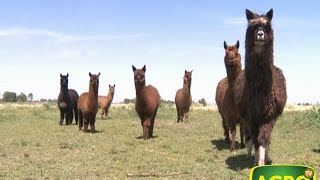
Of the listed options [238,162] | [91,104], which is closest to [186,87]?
[91,104]

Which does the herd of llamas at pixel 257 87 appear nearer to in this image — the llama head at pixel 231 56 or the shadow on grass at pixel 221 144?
the llama head at pixel 231 56

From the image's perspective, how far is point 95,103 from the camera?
16.6 m

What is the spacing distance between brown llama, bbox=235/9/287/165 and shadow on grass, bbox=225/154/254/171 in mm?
726

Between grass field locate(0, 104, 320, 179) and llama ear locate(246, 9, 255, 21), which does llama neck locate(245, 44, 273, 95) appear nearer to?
llama ear locate(246, 9, 255, 21)

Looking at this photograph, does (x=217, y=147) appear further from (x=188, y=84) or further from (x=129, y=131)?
(x=188, y=84)

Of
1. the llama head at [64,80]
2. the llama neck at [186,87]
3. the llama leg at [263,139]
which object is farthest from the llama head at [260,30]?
the llama head at [64,80]

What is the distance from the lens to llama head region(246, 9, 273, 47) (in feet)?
24.6

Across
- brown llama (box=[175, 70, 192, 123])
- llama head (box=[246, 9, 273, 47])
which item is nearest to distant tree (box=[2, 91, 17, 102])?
brown llama (box=[175, 70, 192, 123])

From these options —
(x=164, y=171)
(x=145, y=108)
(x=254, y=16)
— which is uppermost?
(x=254, y=16)

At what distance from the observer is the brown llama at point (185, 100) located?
21875 millimetres

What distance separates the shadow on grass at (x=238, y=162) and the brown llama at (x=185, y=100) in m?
11.1

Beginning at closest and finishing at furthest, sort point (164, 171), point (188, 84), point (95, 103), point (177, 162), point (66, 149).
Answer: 1. point (164, 171)
2. point (177, 162)
3. point (66, 149)
4. point (95, 103)
5. point (188, 84)

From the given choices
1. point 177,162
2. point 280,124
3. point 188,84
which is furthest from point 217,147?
point 188,84

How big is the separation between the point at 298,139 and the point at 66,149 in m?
6.92
